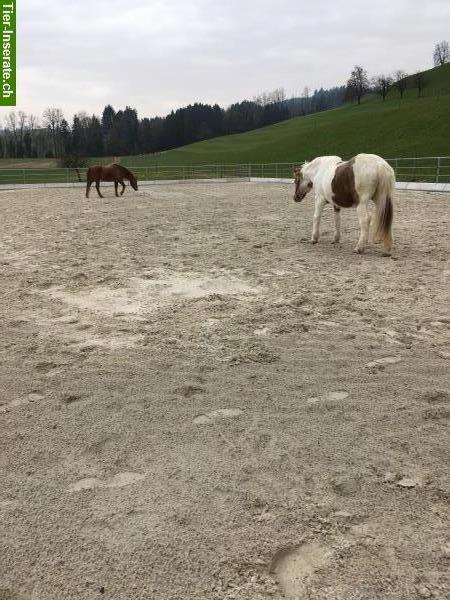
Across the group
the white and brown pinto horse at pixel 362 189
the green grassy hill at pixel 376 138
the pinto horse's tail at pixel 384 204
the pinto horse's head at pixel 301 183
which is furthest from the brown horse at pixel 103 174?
the green grassy hill at pixel 376 138

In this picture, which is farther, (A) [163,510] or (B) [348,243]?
(B) [348,243]

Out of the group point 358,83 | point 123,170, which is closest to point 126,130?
point 358,83

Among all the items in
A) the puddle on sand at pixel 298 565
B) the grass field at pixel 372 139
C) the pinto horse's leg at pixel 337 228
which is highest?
the grass field at pixel 372 139

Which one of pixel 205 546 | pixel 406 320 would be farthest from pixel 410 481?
pixel 406 320

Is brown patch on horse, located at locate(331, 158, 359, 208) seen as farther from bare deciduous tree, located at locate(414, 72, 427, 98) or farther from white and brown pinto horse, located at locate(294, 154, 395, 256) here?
bare deciduous tree, located at locate(414, 72, 427, 98)

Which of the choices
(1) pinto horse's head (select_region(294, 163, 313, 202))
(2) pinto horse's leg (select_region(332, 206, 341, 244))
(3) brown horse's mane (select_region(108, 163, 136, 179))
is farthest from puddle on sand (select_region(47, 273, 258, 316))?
(3) brown horse's mane (select_region(108, 163, 136, 179))

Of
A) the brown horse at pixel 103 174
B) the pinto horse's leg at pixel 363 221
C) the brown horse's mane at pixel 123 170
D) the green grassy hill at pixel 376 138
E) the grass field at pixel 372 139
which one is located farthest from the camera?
the green grassy hill at pixel 376 138

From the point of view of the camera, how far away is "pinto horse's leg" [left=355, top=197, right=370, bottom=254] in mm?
6520

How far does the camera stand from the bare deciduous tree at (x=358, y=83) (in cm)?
9144

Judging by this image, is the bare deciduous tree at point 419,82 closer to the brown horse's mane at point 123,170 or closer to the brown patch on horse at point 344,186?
the brown horse's mane at point 123,170

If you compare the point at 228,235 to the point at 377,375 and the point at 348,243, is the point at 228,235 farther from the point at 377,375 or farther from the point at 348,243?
the point at 377,375

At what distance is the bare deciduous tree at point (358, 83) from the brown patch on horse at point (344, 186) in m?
96.0

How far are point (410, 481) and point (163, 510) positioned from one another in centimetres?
110

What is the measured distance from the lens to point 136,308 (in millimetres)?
4578
